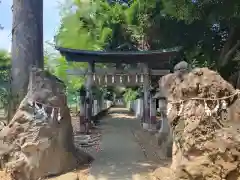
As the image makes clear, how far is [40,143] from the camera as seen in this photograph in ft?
22.0

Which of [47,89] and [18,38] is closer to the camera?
[47,89]

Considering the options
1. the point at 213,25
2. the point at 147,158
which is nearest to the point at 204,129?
the point at 147,158

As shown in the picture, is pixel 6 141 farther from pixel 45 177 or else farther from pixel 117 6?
pixel 117 6

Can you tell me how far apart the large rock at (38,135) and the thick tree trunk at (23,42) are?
2.60 feet

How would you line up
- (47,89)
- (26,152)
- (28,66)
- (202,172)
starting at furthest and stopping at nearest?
(28,66) → (47,89) → (26,152) → (202,172)

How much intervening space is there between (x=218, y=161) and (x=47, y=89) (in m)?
3.86

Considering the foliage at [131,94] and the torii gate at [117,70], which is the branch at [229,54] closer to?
the torii gate at [117,70]

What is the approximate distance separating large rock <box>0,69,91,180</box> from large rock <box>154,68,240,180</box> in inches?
104

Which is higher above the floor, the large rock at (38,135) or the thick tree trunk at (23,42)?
the thick tree trunk at (23,42)

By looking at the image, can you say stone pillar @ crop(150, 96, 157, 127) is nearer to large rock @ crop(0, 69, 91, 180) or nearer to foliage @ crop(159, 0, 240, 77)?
foliage @ crop(159, 0, 240, 77)

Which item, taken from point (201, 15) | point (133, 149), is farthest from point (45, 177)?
point (201, 15)

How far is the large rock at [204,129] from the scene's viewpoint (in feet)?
16.2

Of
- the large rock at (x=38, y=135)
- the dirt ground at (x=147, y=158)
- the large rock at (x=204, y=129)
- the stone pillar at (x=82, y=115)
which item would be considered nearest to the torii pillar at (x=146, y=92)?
the stone pillar at (x=82, y=115)

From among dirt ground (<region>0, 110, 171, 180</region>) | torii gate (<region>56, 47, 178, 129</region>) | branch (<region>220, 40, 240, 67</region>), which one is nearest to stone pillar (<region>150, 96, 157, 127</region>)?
torii gate (<region>56, 47, 178, 129</region>)
